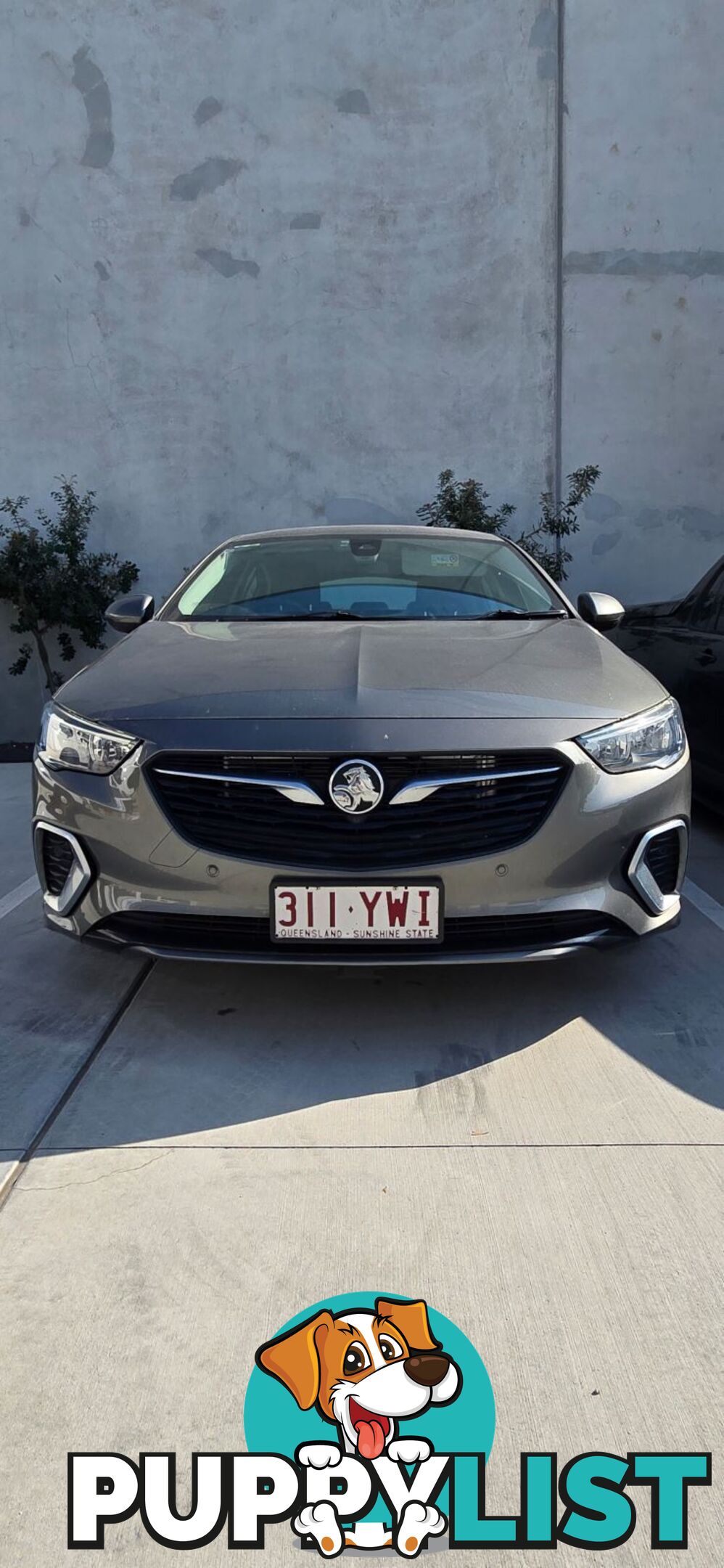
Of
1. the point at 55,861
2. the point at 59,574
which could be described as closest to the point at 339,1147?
the point at 55,861

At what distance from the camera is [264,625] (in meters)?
3.56

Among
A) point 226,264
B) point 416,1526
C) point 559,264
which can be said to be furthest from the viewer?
point 559,264

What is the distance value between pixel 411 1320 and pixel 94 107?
26.7ft

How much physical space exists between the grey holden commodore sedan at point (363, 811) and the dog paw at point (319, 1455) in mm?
1135

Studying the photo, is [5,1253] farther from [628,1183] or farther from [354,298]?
[354,298]

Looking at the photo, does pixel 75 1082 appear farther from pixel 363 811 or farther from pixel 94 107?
pixel 94 107

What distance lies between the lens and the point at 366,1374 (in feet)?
5.43

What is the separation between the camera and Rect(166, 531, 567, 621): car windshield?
3.77 m

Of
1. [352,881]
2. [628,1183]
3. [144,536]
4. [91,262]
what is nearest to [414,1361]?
[628,1183]

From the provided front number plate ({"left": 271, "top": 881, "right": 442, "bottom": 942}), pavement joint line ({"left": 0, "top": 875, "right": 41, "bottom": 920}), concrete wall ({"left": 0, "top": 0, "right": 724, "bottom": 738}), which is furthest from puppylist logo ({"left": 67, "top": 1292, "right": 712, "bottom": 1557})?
concrete wall ({"left": 0, "top": 0, "right": 724, "bottom": 738})

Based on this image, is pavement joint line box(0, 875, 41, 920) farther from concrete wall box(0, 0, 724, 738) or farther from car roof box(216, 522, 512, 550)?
concrete wall box(0, 0, 724, 738)

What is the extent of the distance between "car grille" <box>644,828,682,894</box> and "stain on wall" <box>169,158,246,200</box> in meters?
6.63

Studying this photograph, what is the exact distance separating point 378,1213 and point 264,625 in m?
2.00

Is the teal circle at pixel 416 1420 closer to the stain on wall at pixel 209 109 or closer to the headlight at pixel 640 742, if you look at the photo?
the headlight at pixel 640 742
